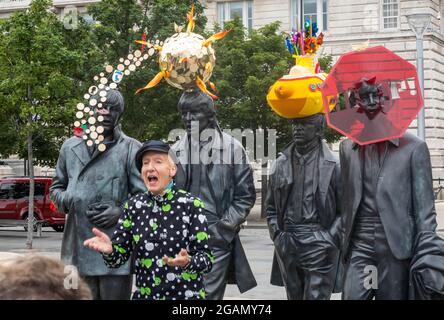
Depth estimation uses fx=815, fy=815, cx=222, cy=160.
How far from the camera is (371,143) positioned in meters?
5.70

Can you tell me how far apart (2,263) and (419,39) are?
17.8 m

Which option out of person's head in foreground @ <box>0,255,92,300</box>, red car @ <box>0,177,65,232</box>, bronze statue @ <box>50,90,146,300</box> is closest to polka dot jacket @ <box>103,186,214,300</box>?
bronze statue @ <box>50,90,146,300</box>

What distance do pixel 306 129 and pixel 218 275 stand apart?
1361mm

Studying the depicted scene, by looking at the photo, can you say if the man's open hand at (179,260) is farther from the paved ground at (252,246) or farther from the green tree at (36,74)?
the green tree at (36,74)

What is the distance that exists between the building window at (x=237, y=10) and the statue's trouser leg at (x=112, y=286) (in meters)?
31.9

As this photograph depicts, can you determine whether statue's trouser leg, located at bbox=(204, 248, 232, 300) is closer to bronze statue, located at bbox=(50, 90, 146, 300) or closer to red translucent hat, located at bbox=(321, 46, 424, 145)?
bronze statue, located at bbox=(50, 90, 146, 300)

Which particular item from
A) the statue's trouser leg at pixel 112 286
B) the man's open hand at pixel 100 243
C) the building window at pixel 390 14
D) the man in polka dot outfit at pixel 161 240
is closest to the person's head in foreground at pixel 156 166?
the man in polka dot outfit at pixel 161 240

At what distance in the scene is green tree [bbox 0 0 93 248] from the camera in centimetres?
1900

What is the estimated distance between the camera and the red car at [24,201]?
22.6 meters

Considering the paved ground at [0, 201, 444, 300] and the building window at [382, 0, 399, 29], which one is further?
the building window at [382, 0, 399, 29]

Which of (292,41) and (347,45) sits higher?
(347,45)

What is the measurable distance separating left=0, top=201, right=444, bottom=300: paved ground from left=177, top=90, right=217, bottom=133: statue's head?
3.62 metres
